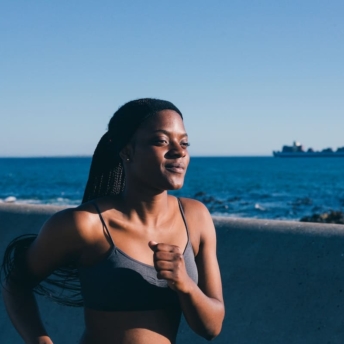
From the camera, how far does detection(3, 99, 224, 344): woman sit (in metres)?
2.13

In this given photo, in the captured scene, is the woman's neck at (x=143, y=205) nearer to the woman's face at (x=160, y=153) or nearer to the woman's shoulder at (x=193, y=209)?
the woman's face at (x=160, y=153)

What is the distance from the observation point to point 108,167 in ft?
8.01

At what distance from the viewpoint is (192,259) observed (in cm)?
228

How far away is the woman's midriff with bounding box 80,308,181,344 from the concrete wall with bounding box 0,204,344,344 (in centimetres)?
130

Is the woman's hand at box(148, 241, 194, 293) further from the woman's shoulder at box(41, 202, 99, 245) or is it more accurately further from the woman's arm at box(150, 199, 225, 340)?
the woman's shoulder at box(41, 202, 99, 245)

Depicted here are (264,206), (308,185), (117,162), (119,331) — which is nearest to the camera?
(119,331)

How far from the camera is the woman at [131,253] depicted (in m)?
2.13

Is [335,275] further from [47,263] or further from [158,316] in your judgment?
[47,263]

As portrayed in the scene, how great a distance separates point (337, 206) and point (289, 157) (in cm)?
12661

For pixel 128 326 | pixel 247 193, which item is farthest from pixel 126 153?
pixel 247 193

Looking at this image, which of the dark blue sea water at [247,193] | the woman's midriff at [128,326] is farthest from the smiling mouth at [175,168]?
the dark blue sea water at [247,193]

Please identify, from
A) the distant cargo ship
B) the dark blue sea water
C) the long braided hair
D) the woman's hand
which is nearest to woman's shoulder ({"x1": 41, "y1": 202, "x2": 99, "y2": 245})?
the long braided hair

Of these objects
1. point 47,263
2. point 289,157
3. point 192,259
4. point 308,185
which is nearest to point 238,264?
point 192,259

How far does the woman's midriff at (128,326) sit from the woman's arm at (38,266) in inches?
7.5
